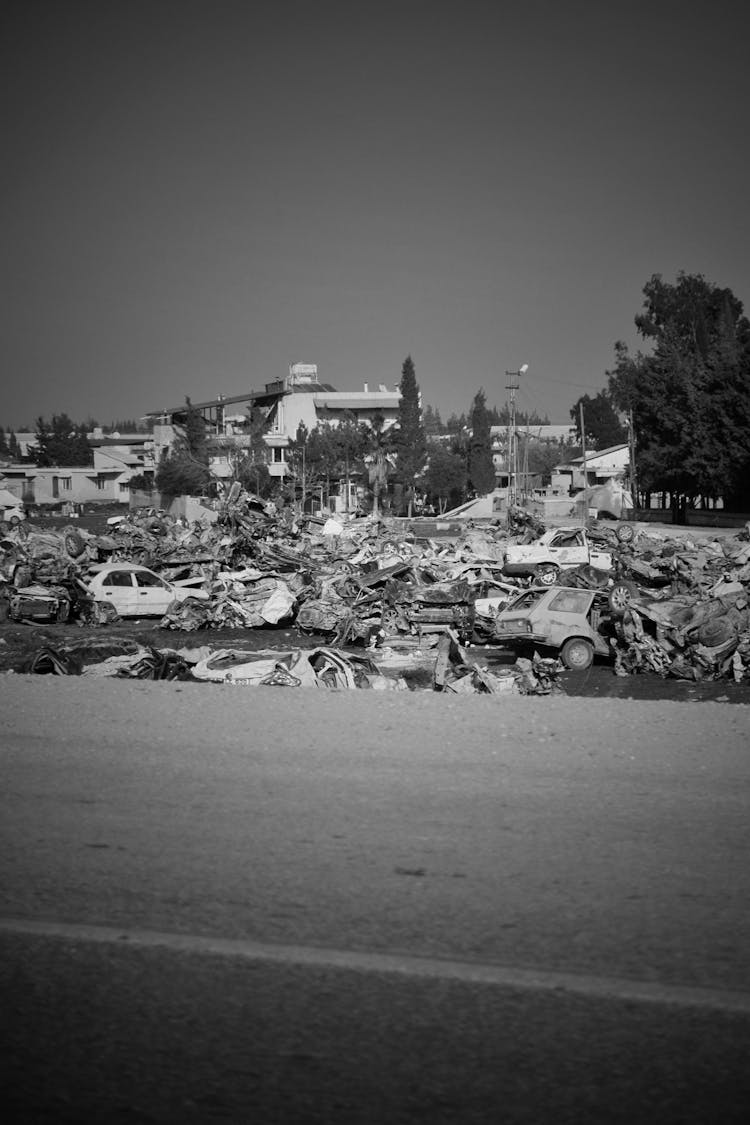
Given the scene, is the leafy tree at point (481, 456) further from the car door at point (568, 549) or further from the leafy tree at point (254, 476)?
the car door at point (568, 549)

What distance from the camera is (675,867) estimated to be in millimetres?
6730

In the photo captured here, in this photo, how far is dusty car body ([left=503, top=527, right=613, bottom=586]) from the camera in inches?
1305

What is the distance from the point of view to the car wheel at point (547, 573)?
29.3 m

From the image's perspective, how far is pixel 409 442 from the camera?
272 feet

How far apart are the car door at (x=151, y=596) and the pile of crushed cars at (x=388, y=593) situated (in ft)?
0.23

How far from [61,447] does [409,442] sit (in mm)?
63714

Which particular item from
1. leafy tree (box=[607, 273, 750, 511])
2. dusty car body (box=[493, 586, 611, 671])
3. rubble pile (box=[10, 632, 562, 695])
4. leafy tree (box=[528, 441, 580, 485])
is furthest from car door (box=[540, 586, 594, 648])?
leafy tree (box=[528, 441, 580, 485])

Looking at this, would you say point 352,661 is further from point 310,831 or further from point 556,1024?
point 556,1024

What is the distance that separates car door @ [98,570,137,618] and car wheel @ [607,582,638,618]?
1252 centimetres

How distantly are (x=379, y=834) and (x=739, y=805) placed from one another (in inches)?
119

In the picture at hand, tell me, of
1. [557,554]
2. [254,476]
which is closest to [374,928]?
[557,554]

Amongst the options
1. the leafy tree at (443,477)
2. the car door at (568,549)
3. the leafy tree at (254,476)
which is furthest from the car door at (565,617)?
the leafy tree at (443,477)

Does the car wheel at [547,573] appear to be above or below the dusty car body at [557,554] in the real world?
below

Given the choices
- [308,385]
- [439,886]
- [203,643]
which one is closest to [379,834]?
[439,886]
